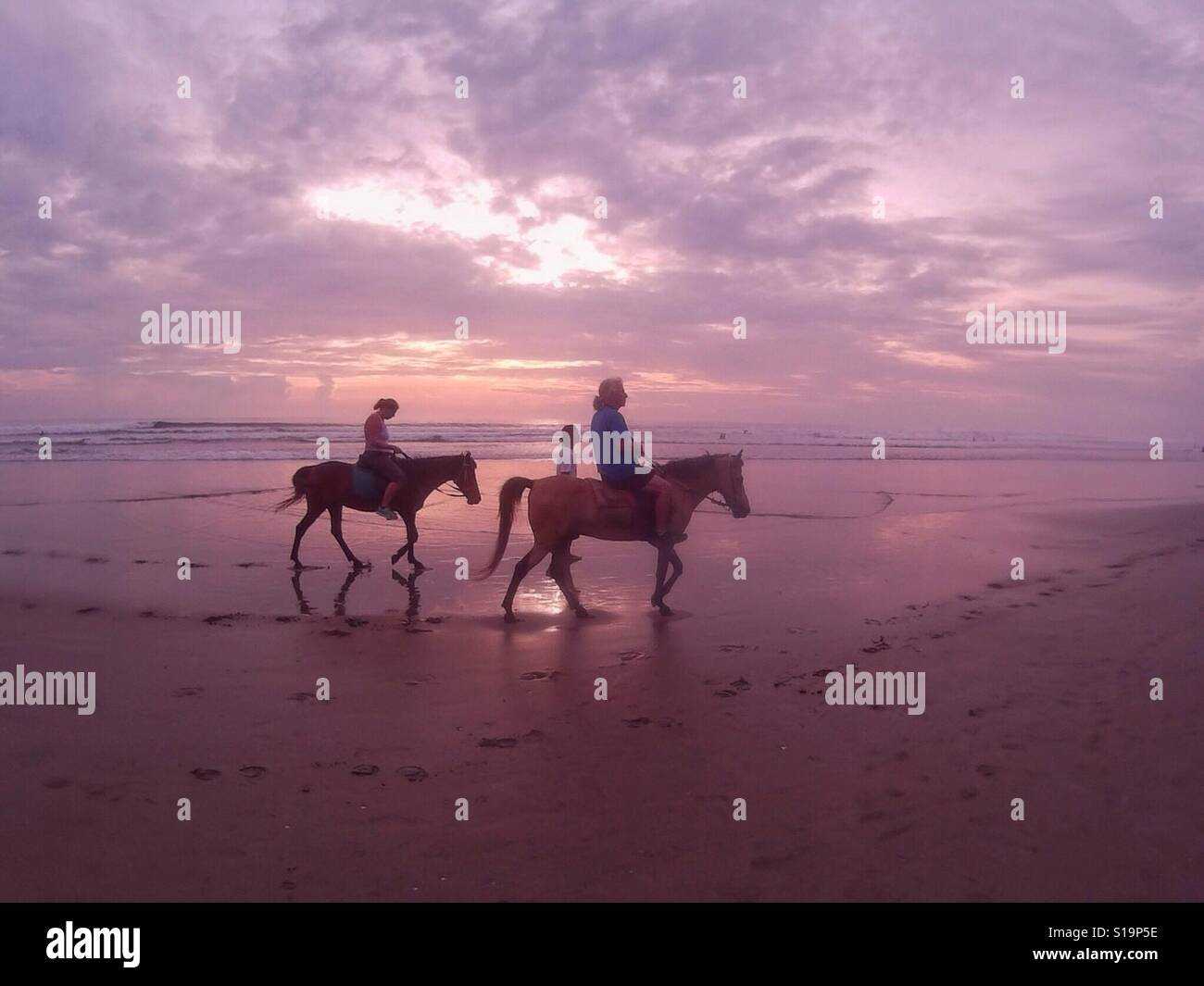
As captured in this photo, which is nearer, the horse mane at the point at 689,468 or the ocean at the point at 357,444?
the horse mane at the point at 689,468

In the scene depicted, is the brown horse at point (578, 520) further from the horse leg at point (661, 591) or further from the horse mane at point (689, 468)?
the horse mane at point (689, 468)

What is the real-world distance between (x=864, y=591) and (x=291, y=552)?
7.42 meters

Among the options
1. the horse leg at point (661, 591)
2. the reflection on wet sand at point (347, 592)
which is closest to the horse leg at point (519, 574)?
the reflection on wet sand at point (347, 592)

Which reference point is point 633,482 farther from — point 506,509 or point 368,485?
point 368,485

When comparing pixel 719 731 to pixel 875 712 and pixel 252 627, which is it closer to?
pixel 875 712

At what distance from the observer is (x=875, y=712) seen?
5.52 m

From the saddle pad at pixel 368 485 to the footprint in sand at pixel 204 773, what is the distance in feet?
23.0

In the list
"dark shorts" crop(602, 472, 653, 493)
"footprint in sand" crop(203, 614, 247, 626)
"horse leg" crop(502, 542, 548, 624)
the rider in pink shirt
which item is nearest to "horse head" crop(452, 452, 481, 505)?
the rider in pink shirt

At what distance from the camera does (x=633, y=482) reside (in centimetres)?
865

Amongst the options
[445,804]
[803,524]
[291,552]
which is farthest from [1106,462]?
[445,804]

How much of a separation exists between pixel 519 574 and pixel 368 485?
12.7ft

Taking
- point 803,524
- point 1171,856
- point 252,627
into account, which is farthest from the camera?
point 803,524

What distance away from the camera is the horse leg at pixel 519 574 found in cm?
817

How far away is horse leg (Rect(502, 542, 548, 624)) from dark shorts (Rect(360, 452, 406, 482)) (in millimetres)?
3345
